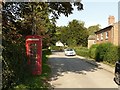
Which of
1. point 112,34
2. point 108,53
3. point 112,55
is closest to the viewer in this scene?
point 112,55

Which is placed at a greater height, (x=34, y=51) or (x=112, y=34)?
(x=112, y=34)

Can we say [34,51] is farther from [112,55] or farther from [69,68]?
[112,55]

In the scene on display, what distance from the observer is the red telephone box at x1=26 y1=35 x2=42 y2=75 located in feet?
59.0

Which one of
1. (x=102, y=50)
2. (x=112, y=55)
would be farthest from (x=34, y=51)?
(x=102, y=50)

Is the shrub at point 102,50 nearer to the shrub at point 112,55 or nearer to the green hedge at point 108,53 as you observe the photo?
the green hedge at point 108,53

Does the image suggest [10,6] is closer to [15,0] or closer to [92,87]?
[15,0]

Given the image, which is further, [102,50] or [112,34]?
[112,34]

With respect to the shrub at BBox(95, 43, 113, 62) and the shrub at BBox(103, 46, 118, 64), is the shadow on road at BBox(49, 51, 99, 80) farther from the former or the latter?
the shrub at BBox(95, 43, 113, 62)

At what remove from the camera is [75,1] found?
19422mm

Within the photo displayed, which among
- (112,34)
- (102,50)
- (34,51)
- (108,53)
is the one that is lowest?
(108,53)

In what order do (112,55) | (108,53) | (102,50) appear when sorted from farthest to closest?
(102,50)
(108,53)
(112,55)

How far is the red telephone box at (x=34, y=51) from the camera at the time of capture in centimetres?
1797

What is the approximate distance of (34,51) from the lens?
18078 mm

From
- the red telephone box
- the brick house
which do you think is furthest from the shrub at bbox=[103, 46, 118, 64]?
the brick house
